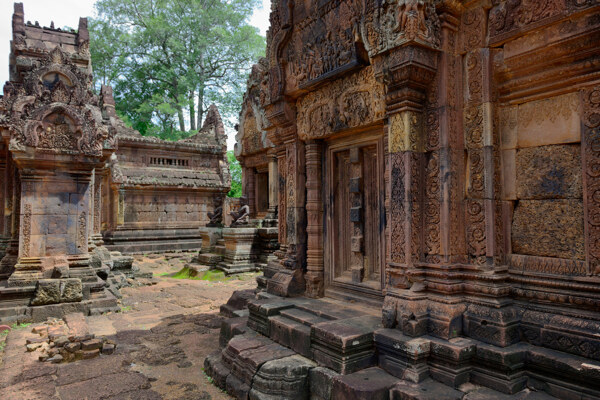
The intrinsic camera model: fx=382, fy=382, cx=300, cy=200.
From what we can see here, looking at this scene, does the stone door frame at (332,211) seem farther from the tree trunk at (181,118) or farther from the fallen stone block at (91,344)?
the tree trunk at (181,118)

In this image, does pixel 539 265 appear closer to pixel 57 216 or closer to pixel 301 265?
pixel 301 265

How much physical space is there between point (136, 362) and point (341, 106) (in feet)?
13.4

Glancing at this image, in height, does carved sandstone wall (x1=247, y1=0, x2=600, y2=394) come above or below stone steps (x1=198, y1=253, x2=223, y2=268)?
above

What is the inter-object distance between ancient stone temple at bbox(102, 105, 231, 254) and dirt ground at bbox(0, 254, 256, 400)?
10.0 meters

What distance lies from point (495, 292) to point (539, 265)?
431mm

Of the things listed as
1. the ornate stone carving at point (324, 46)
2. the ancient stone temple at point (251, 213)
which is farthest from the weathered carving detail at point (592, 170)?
the ancient stone temple at point (251, 213)

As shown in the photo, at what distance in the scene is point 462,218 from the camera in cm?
348

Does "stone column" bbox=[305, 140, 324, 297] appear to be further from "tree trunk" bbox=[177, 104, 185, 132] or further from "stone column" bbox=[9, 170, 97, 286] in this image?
"tree trunk" bbox=[177, 104, 185, 132]

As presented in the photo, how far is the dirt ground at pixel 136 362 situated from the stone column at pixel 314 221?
1.72 meters

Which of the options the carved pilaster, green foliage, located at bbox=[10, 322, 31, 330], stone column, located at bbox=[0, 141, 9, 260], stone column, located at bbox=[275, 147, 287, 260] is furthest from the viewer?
stone column, located at bbox=[0, 141, 9, 260]

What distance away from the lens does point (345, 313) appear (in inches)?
165

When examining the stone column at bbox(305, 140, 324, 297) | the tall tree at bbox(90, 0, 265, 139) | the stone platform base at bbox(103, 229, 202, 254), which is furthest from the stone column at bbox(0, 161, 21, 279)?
the tall tree at bbox(90, 0, 265, 139)

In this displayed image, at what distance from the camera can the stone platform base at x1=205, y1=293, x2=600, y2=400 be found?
2781mm

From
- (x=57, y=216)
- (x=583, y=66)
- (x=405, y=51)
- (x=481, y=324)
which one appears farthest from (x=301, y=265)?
(x=57, y=216)
